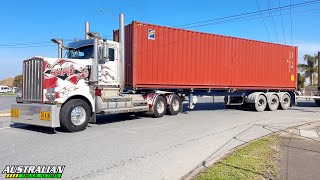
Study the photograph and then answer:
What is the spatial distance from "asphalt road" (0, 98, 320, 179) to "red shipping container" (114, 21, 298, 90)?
3098 millimetres

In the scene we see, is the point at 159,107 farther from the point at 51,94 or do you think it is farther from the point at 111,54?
the point at 51,94

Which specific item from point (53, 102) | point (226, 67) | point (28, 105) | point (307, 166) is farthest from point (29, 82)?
point (226, 67)

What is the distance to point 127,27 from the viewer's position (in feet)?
46.3

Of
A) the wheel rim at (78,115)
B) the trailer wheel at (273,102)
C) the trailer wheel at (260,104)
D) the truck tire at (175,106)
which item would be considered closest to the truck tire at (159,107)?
the truck tire at (175,106)

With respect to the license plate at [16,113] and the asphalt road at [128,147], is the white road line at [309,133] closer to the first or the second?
the asphalt road at [128,147]

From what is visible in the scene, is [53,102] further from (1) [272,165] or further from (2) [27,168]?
(1) [272,165]

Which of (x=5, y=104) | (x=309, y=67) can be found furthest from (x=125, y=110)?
(x=309, y=67)

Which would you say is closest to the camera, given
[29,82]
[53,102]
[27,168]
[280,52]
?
[27,168]

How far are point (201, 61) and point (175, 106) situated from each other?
106 inches

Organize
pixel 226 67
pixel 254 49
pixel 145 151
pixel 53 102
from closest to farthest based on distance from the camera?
pixel 145 151 < pixel 53 102 < pixel 226 67 < pixel 254 49

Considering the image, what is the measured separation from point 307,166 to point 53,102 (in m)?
7.15

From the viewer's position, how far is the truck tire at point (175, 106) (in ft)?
50.1

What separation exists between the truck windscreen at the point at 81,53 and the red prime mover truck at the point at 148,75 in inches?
1.5

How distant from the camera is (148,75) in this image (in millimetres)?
14266
